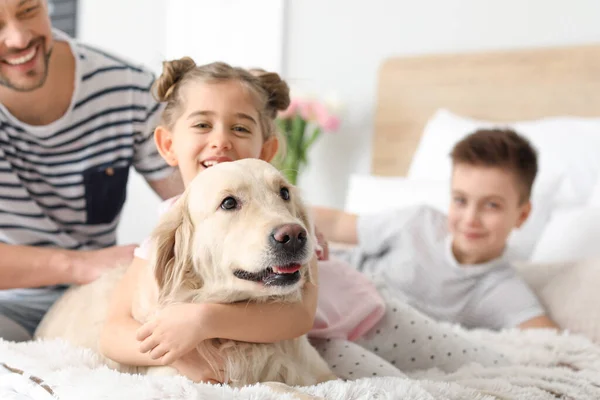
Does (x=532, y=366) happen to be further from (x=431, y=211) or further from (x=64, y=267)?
(x=64, y=267)

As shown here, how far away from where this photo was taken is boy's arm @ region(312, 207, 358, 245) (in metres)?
2.31

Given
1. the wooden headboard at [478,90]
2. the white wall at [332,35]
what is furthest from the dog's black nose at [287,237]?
the wooden headboard at [478,90]

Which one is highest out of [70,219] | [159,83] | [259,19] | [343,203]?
[259,19]

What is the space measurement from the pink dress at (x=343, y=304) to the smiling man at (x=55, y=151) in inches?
17.6

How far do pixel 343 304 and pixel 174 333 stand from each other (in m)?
0.58

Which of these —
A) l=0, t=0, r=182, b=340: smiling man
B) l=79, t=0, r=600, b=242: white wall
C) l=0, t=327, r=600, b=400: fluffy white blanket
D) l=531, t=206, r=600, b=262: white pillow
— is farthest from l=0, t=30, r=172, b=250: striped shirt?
l=531, t=206, r=600, b=262: white pillow

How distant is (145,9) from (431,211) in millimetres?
3061

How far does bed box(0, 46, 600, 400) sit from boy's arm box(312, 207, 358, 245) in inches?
17.4

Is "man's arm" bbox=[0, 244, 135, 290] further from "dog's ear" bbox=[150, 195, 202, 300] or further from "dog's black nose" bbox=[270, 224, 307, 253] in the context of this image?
"dog's black nose" bbox=[270, 224, 307, 253]

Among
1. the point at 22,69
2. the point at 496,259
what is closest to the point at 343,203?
the point at 496,259

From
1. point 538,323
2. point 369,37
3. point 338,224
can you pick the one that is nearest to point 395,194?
point 338,224

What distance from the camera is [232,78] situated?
53.4 inches

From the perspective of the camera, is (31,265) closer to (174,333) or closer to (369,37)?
(174,333)

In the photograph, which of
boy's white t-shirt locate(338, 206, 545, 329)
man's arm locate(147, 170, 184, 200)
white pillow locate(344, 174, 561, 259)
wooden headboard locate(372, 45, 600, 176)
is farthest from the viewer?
wooden headboard locate(372, 45, 600, 176)
